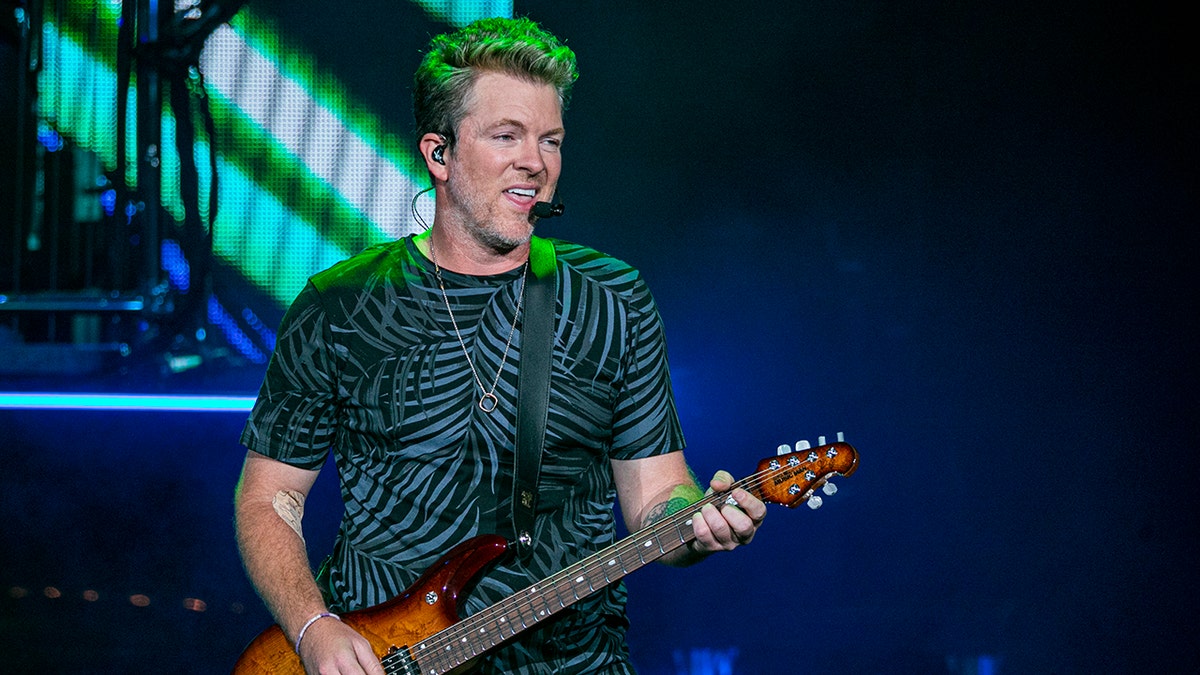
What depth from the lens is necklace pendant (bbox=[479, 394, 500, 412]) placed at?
241 centimetres

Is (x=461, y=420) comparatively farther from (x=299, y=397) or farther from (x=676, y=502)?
(x=676, y=502)

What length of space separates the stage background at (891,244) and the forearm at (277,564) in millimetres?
1788

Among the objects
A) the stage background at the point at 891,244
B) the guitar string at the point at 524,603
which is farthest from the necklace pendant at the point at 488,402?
the stage background at the point at 891,244

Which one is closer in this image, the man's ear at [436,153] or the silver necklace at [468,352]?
the silver necklace at [468,352]

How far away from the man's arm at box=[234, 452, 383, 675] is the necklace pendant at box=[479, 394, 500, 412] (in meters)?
0.44

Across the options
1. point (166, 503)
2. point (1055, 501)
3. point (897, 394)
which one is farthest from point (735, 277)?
point (166, 503)

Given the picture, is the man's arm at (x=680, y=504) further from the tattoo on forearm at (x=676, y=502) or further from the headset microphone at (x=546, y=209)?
Result: the headset microphone at (x=546, y=209)

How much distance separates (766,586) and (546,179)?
2.33 metres

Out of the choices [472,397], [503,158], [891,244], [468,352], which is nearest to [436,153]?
[503,158]

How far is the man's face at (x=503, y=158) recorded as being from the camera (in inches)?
96.7

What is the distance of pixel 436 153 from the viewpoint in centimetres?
257

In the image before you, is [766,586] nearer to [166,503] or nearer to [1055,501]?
[1055,501]

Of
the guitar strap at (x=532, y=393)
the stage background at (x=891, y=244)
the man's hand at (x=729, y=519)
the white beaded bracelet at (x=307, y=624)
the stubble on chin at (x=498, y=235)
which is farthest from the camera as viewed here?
the stage background at (x=891, y=244)

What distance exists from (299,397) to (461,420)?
1.24 feet
